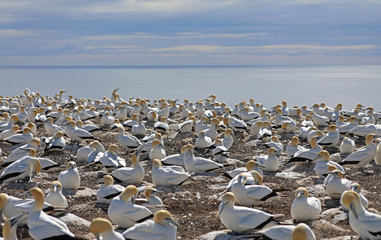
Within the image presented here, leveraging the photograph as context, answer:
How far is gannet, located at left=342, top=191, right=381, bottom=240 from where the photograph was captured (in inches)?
255

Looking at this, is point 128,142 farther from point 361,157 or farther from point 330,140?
point 361,157

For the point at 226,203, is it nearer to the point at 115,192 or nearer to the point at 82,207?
the point at 115,192

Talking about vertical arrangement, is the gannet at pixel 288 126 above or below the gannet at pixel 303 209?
below

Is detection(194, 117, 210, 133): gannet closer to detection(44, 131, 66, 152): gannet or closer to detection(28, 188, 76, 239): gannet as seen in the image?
detection(44, 131, 66, 152): gannet

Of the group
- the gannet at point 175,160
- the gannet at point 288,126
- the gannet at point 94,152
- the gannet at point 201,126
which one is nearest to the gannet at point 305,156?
the gannet at point 175,160

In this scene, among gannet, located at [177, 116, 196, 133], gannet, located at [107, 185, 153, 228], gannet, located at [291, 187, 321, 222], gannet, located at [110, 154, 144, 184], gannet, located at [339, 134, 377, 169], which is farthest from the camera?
gannet, located at [177, 116, 196, 133]

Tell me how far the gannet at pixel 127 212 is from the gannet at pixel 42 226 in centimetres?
90

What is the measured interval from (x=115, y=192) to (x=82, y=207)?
612 millimetres

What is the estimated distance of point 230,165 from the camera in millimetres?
12250

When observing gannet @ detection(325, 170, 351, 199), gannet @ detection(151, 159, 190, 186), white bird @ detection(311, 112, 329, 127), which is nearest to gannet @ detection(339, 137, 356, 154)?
gannet @ detection(325, 170, 351, 199)

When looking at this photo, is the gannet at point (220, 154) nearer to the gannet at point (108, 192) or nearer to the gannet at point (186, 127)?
the gannet at point (186, 127)

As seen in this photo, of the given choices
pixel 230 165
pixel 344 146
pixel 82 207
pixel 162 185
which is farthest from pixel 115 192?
pixel 344 146

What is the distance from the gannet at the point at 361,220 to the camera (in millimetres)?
6472

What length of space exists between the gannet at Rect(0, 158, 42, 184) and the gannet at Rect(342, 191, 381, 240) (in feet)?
19.2
